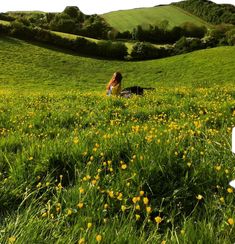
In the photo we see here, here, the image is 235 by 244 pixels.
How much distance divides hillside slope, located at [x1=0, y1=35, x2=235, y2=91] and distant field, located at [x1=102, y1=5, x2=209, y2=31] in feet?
169

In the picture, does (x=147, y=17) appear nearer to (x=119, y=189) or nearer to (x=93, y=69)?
(x=93, y=69)

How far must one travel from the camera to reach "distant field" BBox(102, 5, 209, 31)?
119750 millimetres

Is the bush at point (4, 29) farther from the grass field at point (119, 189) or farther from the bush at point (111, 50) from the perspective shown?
the grass field at point (119, 189)

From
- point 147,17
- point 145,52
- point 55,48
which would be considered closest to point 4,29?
point 55,48

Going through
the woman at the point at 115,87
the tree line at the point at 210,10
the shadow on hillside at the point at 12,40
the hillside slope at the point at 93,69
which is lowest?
the hillside slope at the point at 93,69

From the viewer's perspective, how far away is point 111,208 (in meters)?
4.01

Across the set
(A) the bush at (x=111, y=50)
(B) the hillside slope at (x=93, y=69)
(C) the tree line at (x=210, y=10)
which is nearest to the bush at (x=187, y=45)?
(A) the bush at (x=111, y=50)

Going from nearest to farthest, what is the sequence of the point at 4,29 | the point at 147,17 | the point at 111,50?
1. the point at 4,29
2. the point at 111,50
3. the point at 147,17

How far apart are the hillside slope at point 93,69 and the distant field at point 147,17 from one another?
51.5 m

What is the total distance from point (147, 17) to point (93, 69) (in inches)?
2852

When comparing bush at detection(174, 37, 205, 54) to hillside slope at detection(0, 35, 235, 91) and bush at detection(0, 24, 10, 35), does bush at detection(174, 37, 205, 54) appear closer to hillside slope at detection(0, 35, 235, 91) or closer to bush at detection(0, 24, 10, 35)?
hillside slope at detection(0, 35, 235, 91)

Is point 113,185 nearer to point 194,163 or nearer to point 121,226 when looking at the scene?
point 121,226

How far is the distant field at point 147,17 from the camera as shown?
120m

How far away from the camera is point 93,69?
60.1 m
